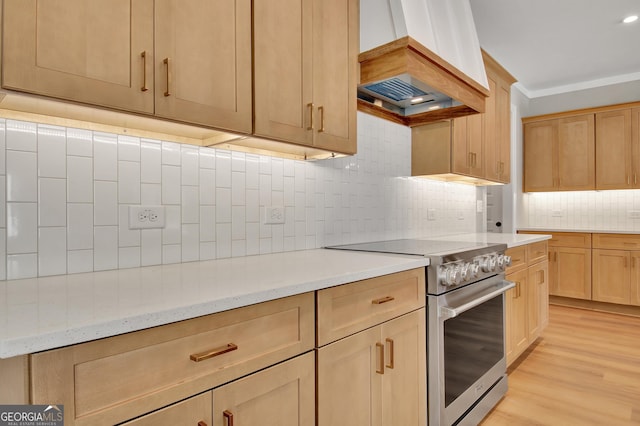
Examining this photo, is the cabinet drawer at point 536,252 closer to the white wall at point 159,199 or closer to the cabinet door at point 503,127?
the cabinet door at point 503,127

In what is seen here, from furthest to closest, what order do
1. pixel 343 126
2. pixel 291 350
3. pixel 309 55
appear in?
pixel 343 126 < pixel 309 55 < pixel 291 350

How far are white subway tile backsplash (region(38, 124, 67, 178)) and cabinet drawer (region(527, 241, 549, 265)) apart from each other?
2896mm

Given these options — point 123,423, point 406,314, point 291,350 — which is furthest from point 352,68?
point 123,423

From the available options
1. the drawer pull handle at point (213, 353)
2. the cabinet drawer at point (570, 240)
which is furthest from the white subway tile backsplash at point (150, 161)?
the cabinet drawer at point (570, 240)

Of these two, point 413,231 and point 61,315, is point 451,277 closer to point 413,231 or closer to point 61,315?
point 413,231

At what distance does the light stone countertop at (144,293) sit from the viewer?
0.71 metres

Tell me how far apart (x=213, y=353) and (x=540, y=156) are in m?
5.11

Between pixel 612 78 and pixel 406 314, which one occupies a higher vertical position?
pixel 612 78

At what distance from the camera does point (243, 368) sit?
Result: 983mm

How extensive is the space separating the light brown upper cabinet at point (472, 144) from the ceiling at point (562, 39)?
370 millimetres

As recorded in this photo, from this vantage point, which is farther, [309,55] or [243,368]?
[309,55]

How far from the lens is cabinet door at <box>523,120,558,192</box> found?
4.75 metres

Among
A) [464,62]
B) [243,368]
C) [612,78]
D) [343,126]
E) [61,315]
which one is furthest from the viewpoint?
[612,78]

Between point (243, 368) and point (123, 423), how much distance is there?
292 mm
